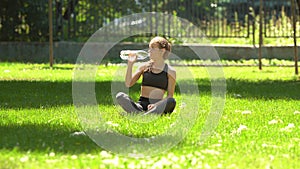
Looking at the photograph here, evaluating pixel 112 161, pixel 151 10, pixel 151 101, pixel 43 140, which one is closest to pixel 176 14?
pixel 151 10

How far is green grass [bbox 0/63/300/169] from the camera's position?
5.91 metres

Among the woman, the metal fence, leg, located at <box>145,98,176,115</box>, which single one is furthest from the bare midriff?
the metal fence

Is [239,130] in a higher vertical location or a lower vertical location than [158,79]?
lower

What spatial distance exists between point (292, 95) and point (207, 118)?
3.12m

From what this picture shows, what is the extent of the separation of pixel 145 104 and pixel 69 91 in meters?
2.75

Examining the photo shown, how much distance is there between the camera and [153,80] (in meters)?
8.97

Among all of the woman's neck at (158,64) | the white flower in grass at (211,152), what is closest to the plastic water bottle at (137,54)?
the woman's neck at (158,64)

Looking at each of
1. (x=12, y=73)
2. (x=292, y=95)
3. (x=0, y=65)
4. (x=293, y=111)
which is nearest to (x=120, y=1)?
(x=0, y=65)

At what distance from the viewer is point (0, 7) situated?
64.6 feet

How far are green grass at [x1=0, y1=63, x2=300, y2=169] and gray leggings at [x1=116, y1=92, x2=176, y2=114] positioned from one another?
0.34 feet

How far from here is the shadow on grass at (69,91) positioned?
10.0 m

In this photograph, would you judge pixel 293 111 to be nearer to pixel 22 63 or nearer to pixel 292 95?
pixel 292 95

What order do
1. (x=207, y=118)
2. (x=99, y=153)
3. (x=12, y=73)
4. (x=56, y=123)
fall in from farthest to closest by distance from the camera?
1. (x=12, y=73)
2. (x=207, y=118)
3. (x=56, y=123)
4. (x=99, y=153)

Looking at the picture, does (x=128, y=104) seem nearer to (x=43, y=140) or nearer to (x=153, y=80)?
(x=153, y=80)
